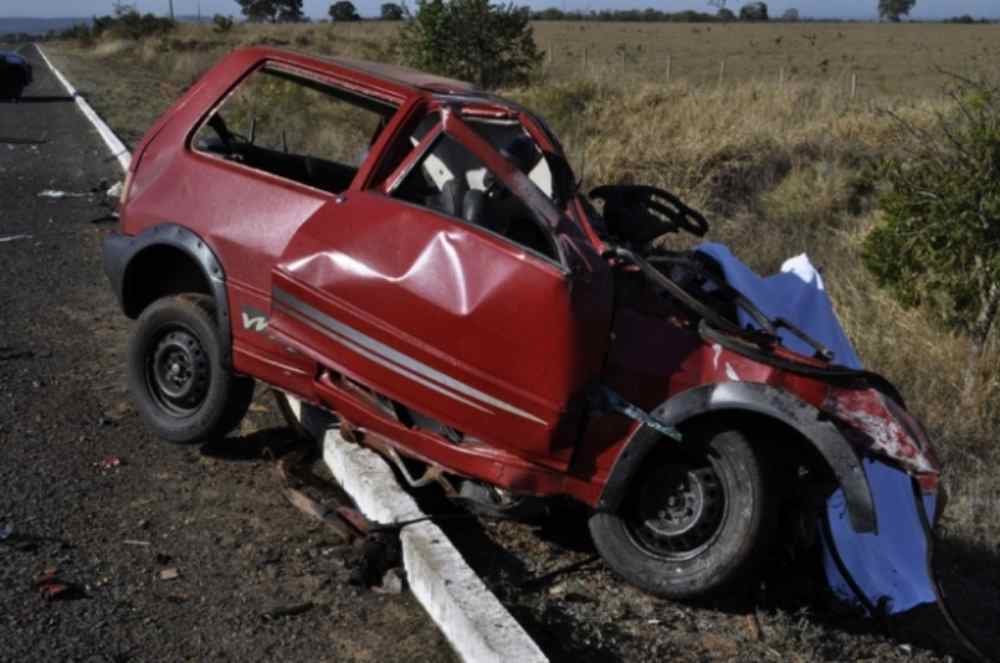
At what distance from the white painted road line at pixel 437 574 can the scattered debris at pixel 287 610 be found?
412mm

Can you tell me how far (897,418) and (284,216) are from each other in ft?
8.64

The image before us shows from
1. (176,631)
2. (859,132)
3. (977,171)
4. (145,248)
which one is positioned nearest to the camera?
(176,631)

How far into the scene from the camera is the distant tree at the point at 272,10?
98.8 metres

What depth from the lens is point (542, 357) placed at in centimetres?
451

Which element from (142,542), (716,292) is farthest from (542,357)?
(142,542)

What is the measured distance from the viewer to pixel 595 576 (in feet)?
16.5

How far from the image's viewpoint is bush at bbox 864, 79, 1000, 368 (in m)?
7.43

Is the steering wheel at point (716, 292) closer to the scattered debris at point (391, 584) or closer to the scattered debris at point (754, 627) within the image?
the scattered debris at point (754, 627)

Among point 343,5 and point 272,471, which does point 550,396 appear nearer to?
point 272,471

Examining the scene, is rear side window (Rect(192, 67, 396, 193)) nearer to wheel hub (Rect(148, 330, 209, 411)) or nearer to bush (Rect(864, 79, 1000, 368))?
wheel hub (Rect(148, 330, 209, 411))

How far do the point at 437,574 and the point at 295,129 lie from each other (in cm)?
1351

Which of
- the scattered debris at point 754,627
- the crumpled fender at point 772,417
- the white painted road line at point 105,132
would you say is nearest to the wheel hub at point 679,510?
the crumpled fender at point 772,417

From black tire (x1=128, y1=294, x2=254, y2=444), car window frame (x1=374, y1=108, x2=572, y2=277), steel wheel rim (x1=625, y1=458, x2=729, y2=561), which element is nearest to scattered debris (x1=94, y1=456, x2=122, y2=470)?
black tire (x1=128, y1=294, x2=254, y2=444)

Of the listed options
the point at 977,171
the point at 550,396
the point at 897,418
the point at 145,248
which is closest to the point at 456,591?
the point at 550,396
